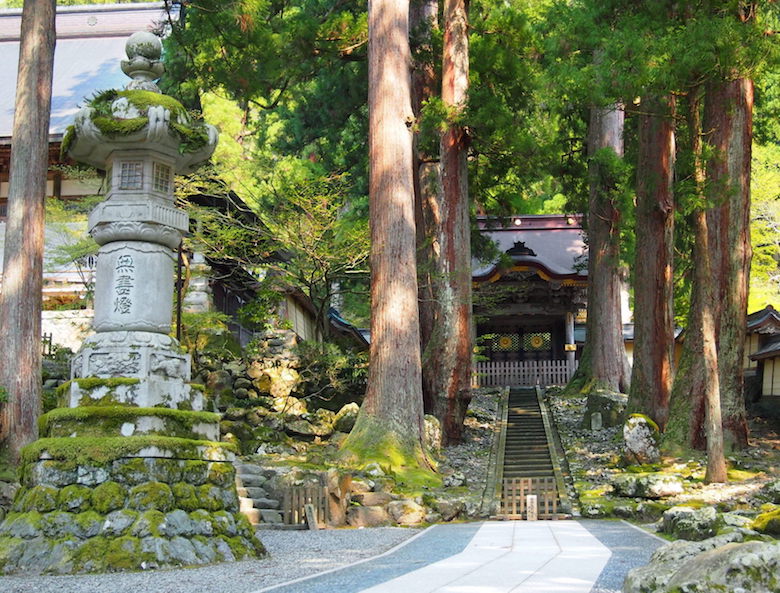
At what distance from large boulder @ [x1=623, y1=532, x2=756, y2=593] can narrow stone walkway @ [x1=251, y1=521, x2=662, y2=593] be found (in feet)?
1.11

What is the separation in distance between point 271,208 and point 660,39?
32.7ft

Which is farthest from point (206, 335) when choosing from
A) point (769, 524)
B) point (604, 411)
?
point (769, 524)

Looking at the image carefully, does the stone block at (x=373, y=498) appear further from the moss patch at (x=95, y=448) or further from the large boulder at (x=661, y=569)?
the large boulder at (x=661, y=569)

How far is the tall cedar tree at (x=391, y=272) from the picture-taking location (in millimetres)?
14414

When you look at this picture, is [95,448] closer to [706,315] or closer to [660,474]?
[660,474]

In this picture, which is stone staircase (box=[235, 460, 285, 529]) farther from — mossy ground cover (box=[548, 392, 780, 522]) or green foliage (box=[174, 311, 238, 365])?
green foliage (box=[174, 311, 238, 365])

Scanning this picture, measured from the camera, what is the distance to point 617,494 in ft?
43.5

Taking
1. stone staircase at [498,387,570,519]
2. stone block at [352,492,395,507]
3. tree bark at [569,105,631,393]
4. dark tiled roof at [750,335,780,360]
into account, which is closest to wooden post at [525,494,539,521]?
stone staircase at [498,387,570,519]

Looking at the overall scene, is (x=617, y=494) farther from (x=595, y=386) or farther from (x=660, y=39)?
(x=595, y=386)

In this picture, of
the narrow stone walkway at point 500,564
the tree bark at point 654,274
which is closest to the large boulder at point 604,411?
the tree bark at point 654,274

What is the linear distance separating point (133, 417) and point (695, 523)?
16.6ft

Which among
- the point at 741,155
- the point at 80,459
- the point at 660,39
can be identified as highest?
the point at 660,39


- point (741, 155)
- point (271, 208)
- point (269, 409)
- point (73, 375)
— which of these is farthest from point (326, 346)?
point (73, 375)

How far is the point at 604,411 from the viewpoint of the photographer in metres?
20.2
